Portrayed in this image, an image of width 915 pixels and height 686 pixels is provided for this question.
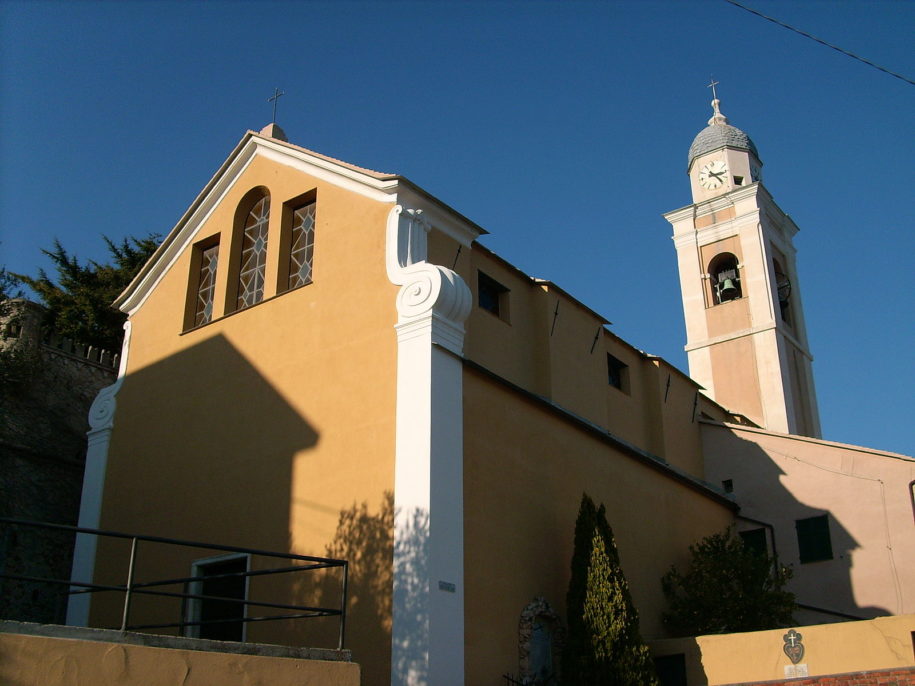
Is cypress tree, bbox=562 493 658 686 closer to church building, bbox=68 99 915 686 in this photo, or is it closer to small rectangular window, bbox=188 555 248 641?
church building, bbox=68 99 915 686

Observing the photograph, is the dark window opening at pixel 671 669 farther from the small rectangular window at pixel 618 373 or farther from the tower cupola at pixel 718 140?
the tower cupola at pixel 718 140

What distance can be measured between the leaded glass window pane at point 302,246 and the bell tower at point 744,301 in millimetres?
18342

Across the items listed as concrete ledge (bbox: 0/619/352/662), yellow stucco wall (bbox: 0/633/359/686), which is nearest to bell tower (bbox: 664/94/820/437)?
concrete ledge (bbox: 0/619/352/662)

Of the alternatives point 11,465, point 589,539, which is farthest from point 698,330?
point 11,465

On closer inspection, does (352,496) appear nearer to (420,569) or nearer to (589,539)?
(420,569)

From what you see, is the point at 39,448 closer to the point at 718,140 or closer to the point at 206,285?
the point at 206,285

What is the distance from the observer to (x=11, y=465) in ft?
59.8

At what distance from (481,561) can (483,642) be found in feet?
3.48

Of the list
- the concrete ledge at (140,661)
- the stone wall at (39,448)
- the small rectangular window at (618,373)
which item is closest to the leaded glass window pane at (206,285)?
the stone wall at (39,448)

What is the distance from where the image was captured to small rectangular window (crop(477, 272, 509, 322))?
1753 centimetres

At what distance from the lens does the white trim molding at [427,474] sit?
487 inches

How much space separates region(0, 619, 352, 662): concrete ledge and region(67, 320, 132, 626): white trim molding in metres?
8.07

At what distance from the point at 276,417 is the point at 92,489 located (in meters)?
4.48

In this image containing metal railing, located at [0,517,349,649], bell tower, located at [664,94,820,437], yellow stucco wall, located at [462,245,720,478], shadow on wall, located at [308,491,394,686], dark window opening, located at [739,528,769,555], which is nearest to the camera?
metal railing, located at [0,517,349,649]
